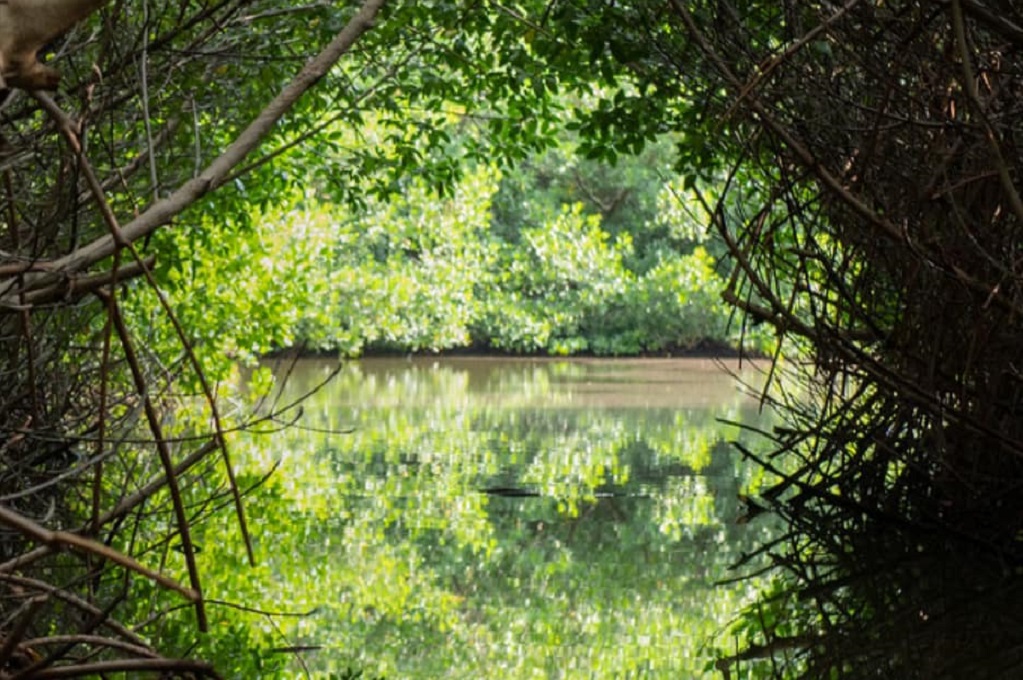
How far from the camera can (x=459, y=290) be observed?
81.7 feet

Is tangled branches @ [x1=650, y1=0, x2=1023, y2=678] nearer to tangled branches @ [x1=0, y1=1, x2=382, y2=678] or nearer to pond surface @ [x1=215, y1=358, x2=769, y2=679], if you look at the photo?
pond surface @ [x1=215, y1=358, x2=769, y2=679]

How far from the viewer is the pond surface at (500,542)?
4699 millimetres

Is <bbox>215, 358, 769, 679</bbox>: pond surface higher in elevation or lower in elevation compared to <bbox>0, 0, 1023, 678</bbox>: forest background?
lower

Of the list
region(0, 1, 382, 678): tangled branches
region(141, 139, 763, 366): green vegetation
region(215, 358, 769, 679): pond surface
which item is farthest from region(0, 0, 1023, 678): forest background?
region(141, 139, 763, 366): green vegetation

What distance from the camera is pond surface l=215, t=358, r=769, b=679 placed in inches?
185

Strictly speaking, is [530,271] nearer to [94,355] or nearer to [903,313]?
[94,355]

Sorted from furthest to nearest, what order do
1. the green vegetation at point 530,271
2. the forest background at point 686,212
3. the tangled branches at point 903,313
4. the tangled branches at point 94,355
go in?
the green vegetation at point 530,271 → the tangled branches at point 903,313 → the forest background at point 686,212 → the tangled branches at point 94,355

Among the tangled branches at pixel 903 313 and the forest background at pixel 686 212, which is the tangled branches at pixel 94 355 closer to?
the forest background at pixel 686 212

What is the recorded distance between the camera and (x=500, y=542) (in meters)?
6.79

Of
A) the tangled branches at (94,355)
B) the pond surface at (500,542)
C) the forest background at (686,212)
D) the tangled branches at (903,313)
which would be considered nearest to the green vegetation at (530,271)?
the pond surface at (500,542)

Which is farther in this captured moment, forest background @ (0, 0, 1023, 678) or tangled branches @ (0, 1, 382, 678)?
forest background @ (0, 0, 1023, 678)

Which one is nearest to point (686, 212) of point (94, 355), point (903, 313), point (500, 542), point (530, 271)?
point (500, 542)

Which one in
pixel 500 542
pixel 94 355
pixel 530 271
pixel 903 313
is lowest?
pixel 500 542

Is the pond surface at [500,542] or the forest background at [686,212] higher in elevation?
the forest background at [686,212]
